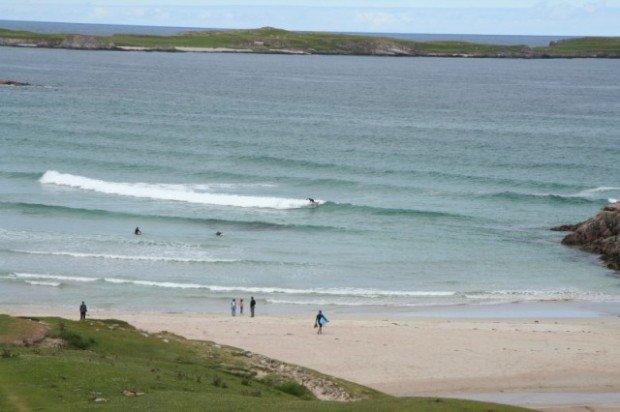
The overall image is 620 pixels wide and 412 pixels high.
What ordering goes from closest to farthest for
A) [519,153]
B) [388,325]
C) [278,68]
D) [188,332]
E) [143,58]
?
[188,332] < [388,325] < [519,153] < [278,68] < [143,58]

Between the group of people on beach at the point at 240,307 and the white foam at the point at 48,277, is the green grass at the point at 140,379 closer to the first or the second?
the group of people on beach at the point at 240,307

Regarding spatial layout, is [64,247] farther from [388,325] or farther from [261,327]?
[388,325]

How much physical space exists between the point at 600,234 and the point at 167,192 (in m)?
28.1

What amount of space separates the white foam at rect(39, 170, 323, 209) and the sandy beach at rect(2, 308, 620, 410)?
22.3m

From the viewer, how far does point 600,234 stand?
5297 cm

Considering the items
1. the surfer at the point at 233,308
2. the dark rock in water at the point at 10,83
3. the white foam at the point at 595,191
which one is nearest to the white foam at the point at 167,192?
the white foam at the point at 595,191

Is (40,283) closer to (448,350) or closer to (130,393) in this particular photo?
(448,350)

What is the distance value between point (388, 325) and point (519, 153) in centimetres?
4610

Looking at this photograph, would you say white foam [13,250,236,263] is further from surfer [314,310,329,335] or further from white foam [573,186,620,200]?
white foam [573,186,620,200]

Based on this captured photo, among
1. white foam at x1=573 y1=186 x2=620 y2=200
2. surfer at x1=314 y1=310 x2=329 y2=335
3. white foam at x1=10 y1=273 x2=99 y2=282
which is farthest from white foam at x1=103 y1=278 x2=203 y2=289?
white foam at x1=573 y1=186 x2=620 y2=200

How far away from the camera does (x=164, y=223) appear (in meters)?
56.8

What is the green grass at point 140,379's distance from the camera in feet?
72.7

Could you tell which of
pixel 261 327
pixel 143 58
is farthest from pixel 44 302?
pixel 143 58

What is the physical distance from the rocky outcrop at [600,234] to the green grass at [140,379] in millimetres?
27102
